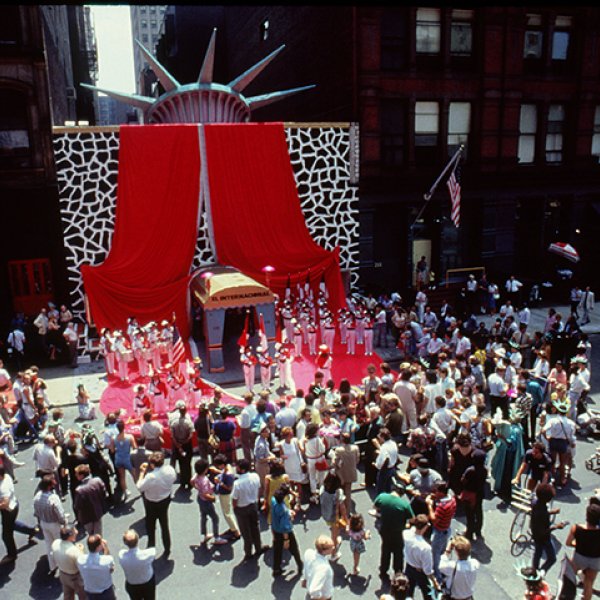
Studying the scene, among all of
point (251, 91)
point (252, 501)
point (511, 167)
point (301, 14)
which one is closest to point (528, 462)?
point (252, 501)

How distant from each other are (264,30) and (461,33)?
1362 centimetres

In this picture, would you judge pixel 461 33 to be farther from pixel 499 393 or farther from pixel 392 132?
pixel 499 393

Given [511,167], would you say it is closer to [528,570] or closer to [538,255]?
[538,255]

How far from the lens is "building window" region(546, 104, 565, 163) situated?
27.0 meters

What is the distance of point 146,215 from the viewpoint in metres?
21.7

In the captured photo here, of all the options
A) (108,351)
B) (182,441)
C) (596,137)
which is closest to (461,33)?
(596,137)

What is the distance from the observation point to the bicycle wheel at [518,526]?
31.6ft

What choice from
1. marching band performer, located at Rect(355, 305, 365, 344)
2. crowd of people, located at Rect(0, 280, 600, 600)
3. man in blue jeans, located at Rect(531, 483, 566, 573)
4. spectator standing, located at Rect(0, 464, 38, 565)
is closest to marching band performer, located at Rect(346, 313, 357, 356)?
marching band performer, located at Rect(355, 305, 365, 344)

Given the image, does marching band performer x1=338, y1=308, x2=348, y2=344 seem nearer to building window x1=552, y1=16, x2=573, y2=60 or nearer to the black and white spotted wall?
the black and white spotted wall

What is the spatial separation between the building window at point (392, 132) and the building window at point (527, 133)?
5934 mm

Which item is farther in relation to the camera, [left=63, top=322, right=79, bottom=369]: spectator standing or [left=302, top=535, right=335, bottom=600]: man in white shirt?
[left=63, top=322, right=79, bottom=369]: spectator standing

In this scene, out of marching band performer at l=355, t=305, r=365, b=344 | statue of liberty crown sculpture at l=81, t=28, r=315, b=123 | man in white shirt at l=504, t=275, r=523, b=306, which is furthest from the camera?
man in white shirt at l=504, t=275, r=523, b=306

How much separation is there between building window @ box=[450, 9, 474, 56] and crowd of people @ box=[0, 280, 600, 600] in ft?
49.3

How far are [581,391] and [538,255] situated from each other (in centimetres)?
1580
